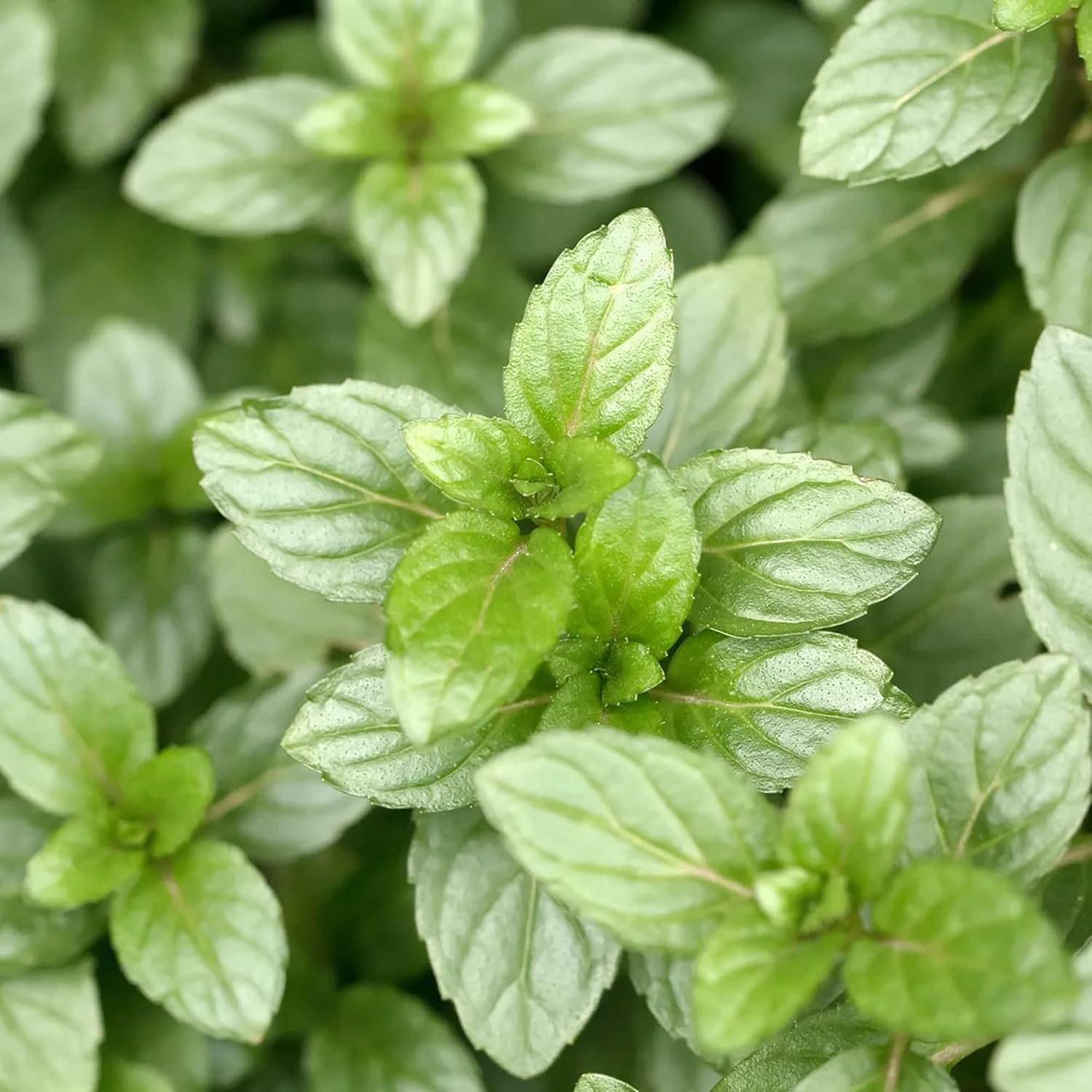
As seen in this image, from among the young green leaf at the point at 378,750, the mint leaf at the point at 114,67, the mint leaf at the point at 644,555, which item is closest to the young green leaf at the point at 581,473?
the mint leaf at the point at 644,555

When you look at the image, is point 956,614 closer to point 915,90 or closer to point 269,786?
point 915,90

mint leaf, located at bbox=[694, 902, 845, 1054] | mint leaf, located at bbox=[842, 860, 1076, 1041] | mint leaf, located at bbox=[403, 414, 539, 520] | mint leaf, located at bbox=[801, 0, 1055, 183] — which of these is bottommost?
mint leaf, located at bbox=[694, 902, 845, 1054]

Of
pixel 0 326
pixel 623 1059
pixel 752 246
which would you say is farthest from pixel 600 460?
Answer: pixel 0 326

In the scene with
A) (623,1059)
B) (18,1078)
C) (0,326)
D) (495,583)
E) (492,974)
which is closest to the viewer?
(495,583)

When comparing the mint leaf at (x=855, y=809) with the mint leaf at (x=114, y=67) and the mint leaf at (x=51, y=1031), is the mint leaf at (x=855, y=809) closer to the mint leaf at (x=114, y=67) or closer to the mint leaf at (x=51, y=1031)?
the mint leaf at (x=51, y=1031)

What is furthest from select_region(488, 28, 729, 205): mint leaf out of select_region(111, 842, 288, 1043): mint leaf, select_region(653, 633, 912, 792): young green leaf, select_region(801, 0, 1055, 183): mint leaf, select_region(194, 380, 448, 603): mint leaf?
select_region(111, 842, 288, 1043): mint leaf

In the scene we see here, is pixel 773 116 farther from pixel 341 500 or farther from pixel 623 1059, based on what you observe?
pixel 623 1059

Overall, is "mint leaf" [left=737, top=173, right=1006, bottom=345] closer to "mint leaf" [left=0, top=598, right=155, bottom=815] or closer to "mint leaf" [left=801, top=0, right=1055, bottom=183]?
"mint leaf" [left=801, top=0, right=1055, bottom=183]
